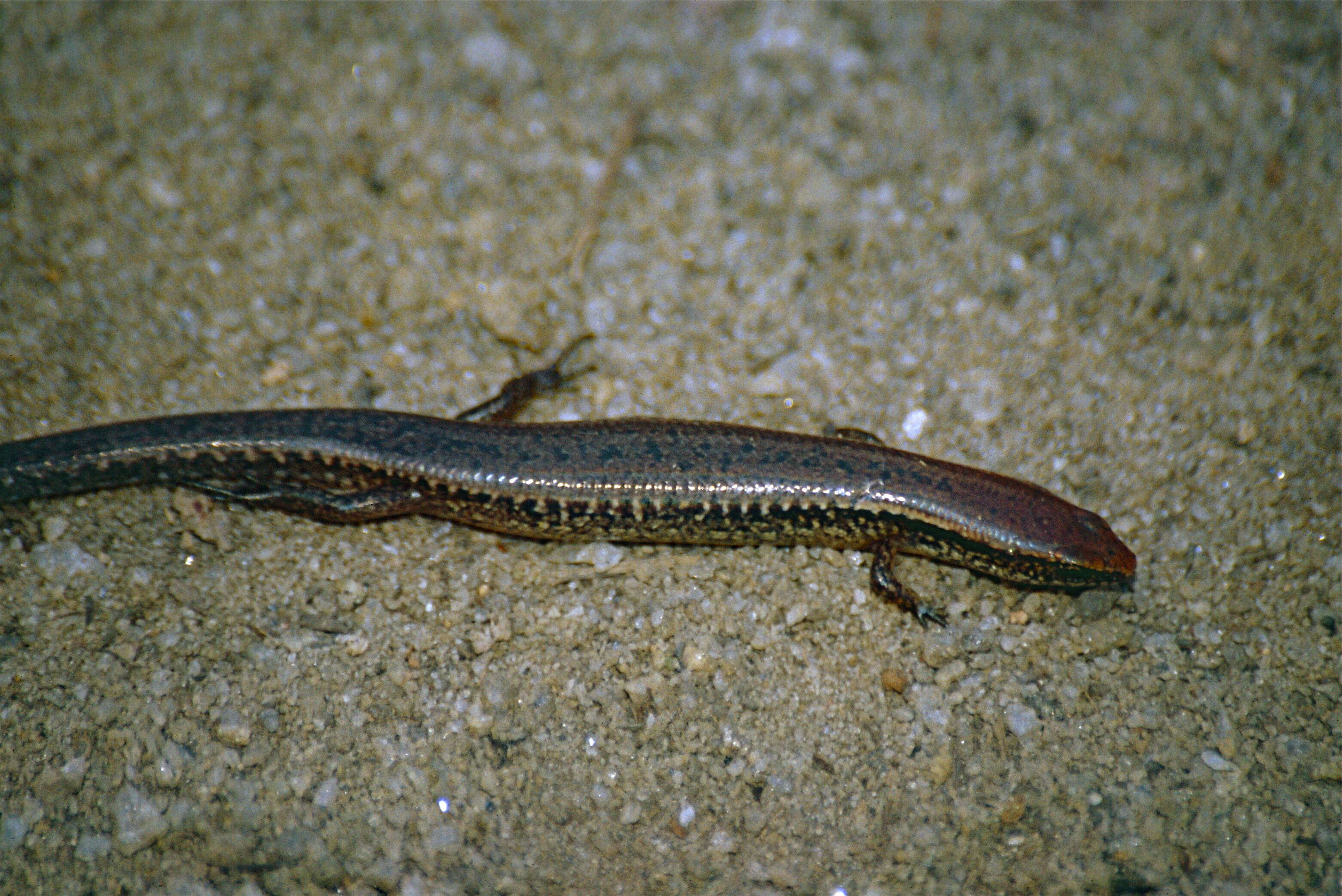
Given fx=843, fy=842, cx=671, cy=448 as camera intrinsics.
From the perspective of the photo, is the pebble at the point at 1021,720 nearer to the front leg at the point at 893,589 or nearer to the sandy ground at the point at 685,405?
the sandy ground at the point at 685,405

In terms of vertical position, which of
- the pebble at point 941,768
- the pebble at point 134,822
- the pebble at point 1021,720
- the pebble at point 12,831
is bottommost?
the pebble at point 12,831

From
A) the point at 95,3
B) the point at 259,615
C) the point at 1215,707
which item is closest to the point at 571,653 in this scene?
the point at 259,615

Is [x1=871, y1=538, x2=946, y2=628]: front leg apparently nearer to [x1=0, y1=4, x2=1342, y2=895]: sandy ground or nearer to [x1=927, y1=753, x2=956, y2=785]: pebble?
[x1=0, y1=4, x2=1342, y2=895]: sandy ground

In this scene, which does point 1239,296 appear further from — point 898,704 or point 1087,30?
point 898,704

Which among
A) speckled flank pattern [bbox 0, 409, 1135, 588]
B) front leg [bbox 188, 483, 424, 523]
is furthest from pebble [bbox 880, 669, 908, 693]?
front leg [bbox 188, 483, 424, 523]

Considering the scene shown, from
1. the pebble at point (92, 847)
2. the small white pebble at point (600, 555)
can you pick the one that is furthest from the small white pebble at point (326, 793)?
the small white pebble at point (600, 555)

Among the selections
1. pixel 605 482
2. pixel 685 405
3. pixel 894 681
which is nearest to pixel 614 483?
pixel 605 482
